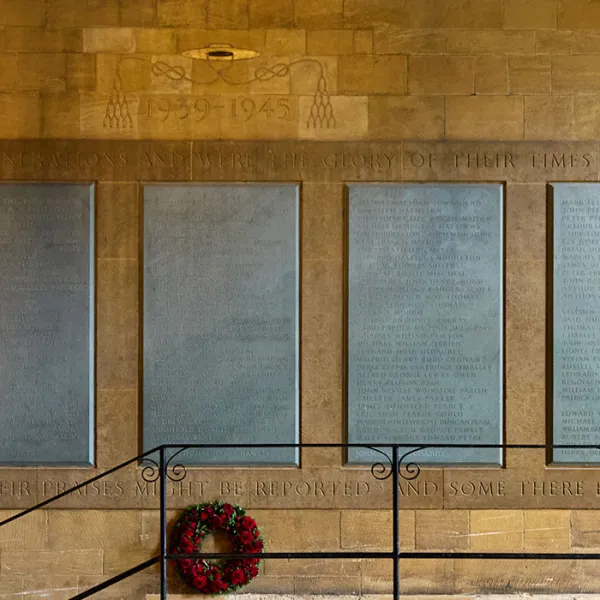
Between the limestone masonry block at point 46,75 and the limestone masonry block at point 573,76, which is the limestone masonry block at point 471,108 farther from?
the limestone masonry block at point 46,75

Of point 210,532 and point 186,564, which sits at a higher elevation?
point 210,532

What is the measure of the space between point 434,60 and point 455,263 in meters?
1.35

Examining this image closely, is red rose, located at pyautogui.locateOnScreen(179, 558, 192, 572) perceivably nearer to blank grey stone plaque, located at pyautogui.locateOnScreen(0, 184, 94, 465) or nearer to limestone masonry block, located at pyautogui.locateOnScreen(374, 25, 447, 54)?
blank grey stone plaque, located at pyautogui.locateOnScreen(0, 184, 94, 465)

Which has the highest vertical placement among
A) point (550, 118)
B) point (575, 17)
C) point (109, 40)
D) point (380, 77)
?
point (575, 17)

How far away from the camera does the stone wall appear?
6.54m

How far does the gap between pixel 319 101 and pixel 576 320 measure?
7.31 feet

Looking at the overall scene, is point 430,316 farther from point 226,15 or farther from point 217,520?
point 226,15

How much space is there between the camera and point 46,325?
21.5ft

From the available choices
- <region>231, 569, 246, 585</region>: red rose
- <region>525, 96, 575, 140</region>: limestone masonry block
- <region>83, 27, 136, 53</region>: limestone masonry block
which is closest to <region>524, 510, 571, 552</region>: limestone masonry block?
<region>231, 569, 246, 585</region>: red rose

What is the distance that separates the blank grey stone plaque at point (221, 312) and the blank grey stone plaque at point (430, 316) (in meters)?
0.46

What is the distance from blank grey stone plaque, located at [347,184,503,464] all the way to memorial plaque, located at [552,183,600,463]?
15.0 inches

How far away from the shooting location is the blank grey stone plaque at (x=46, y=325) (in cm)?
653

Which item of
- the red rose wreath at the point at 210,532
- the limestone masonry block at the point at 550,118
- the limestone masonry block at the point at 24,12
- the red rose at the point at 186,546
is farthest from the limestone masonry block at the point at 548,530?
the limestone masonry block at the point at 24,12

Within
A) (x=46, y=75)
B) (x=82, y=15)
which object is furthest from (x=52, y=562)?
(x=82, y=15)
